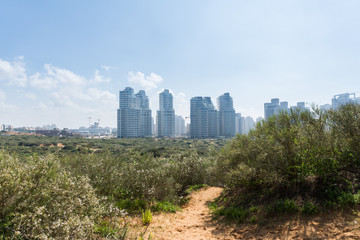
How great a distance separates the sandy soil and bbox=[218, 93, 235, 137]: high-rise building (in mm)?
115801

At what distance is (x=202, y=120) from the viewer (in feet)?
382

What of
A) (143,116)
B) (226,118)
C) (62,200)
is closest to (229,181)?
(62,200)

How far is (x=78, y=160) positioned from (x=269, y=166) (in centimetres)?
957

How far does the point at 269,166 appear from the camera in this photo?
696cm

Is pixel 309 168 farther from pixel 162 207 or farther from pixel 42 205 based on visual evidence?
pixel 42 205

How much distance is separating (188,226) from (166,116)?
129 metres

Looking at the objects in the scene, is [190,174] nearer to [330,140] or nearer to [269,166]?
[269,166]

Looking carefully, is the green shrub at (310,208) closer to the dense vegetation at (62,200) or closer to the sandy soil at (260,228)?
the sandy soil at (260,228)

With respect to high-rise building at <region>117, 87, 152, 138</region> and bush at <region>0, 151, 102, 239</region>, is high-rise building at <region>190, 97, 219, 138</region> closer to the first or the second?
high-rise building at <region>117, 87, 152, 138</region>

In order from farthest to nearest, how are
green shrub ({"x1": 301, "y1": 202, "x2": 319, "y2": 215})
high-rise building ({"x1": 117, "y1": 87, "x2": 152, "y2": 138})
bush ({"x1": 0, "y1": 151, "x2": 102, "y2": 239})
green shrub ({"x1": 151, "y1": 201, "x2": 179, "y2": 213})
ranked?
high-rise building ({"x1": 117, "y1": 87, "x2": 152, "y2": 138}) → green shrub ({"x1": 151, "y1": 201, "x2": 179, "y2": 213}) → green shrub ({"x1": 301, "y1": 202, "x2": 319, "y2": 215}) → bush ({"x1": 0, "y1": 151, "x2": 102, "y2": 239})

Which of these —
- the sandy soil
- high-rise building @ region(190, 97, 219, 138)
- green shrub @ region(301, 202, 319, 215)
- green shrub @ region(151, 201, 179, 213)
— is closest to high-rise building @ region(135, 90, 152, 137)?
high-rise building @ region(190, 97, 219, 138)

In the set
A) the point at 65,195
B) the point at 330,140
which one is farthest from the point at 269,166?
the point at 65,195

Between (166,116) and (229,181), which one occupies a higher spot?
(166,116)

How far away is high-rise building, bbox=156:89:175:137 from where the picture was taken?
5256 inches
